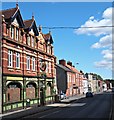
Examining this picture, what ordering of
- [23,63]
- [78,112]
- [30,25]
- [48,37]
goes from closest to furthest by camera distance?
[78,112]
[23,63]
[30,25]
[48,37]

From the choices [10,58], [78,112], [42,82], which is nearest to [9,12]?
[10,58]

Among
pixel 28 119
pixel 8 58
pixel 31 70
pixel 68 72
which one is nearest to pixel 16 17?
pixel 8 58

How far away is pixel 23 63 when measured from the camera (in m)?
37.7

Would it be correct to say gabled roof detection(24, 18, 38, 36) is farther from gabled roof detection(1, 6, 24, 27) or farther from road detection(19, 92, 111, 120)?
road detection(19, 92, 111, 120)

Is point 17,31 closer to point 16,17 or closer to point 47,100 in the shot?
point 16,17

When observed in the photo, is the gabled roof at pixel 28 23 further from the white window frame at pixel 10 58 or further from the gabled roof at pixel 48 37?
the gabled roof at pixel 48 37

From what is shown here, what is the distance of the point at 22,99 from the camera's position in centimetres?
3641

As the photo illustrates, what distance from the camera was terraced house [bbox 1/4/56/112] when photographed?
32719mm

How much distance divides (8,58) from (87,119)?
44.8 feet

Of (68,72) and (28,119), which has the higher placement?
(68,72)

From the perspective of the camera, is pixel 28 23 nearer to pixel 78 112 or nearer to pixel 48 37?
pixel 48 37

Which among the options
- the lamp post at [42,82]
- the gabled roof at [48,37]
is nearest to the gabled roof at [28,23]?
the lamp post at [42,82]

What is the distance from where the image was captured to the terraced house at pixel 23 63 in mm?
32719

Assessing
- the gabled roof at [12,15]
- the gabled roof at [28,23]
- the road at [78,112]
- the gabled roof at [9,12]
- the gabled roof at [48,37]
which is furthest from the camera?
the gabled roof at [48,37]
